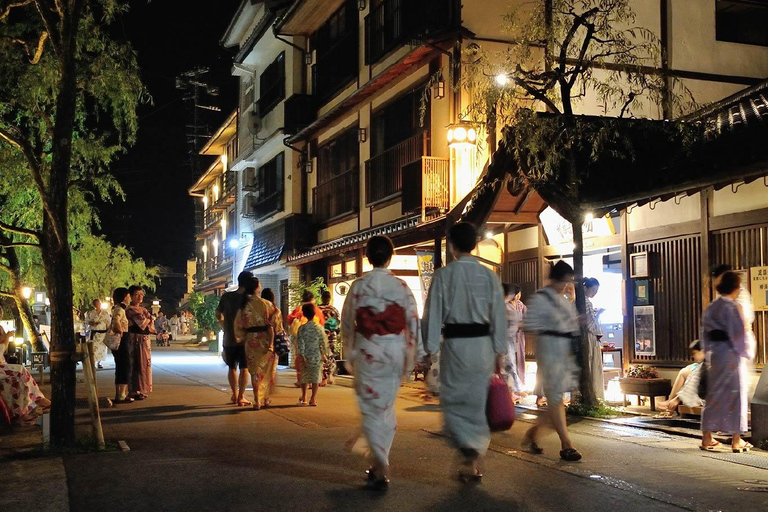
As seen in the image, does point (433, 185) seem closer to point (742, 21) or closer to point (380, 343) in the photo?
point (742, 21)

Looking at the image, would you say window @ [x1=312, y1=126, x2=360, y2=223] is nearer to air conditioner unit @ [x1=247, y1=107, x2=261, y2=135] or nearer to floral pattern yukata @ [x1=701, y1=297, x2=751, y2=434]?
air conditioner unit @ [x1=247, y1=107, x2=261, y2=135]

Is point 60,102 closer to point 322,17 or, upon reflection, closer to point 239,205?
point 322,17

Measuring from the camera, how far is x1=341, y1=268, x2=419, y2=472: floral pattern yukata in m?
6.50

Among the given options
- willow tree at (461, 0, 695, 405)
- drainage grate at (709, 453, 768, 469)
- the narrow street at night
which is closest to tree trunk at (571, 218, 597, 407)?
willow tree at (461, 0, 695, 405)

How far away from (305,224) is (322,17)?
6329 millimetres

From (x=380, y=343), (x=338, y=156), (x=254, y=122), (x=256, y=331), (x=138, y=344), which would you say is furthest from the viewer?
(x=254, y=122)

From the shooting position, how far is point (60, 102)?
8.62 metres

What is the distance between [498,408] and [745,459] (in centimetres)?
298

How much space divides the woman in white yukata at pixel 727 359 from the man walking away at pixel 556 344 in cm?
149

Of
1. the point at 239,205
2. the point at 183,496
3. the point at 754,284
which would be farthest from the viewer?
the point at 239,205

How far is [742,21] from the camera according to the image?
16750 millimetres

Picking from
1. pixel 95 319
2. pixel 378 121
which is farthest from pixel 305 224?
pixel 95 319

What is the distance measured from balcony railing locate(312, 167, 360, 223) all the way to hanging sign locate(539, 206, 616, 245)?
8.41 metres

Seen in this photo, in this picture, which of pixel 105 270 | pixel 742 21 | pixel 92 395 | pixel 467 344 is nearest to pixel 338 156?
pixel 742 21
